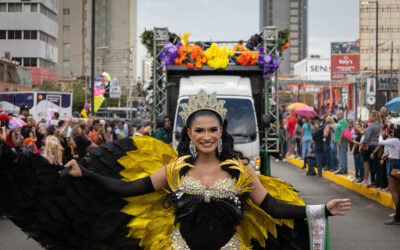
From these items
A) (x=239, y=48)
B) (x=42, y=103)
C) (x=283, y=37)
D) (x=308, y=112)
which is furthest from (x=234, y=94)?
(x=42, y=103)

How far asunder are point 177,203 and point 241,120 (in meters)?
7.09

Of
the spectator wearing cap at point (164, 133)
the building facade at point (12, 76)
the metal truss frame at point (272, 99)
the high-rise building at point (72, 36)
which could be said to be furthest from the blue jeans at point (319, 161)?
the high-rise building at point (72, 36)

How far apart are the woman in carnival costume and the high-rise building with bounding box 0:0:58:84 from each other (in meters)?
54.7

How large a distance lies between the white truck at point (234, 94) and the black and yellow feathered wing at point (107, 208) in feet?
19.4

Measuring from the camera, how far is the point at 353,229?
31.6ft

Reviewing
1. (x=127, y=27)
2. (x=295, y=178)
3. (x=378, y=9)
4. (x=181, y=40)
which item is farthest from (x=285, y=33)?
(x=127, y=27)

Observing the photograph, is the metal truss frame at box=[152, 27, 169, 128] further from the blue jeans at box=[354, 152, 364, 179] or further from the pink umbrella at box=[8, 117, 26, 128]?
the blue jeans at box=[354, 152, 364, 179]

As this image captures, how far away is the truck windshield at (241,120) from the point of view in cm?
1108

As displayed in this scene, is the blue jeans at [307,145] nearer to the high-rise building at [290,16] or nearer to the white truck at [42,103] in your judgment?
the white truck at [42,103]

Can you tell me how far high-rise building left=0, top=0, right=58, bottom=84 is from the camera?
5950 centimetres

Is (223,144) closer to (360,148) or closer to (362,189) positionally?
(360,148)

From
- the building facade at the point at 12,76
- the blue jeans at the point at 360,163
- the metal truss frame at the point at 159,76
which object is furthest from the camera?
the building facade at the point at 12,76

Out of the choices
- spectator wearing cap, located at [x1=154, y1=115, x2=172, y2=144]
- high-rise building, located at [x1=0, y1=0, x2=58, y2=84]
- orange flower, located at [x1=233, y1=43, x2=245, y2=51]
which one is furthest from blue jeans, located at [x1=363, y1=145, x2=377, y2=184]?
high-rise building, located at [x1=0, y1=0, x2=58, y2=84]

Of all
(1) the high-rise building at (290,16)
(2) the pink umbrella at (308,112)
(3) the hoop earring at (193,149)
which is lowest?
(3) the hoop earring at (193,149)
